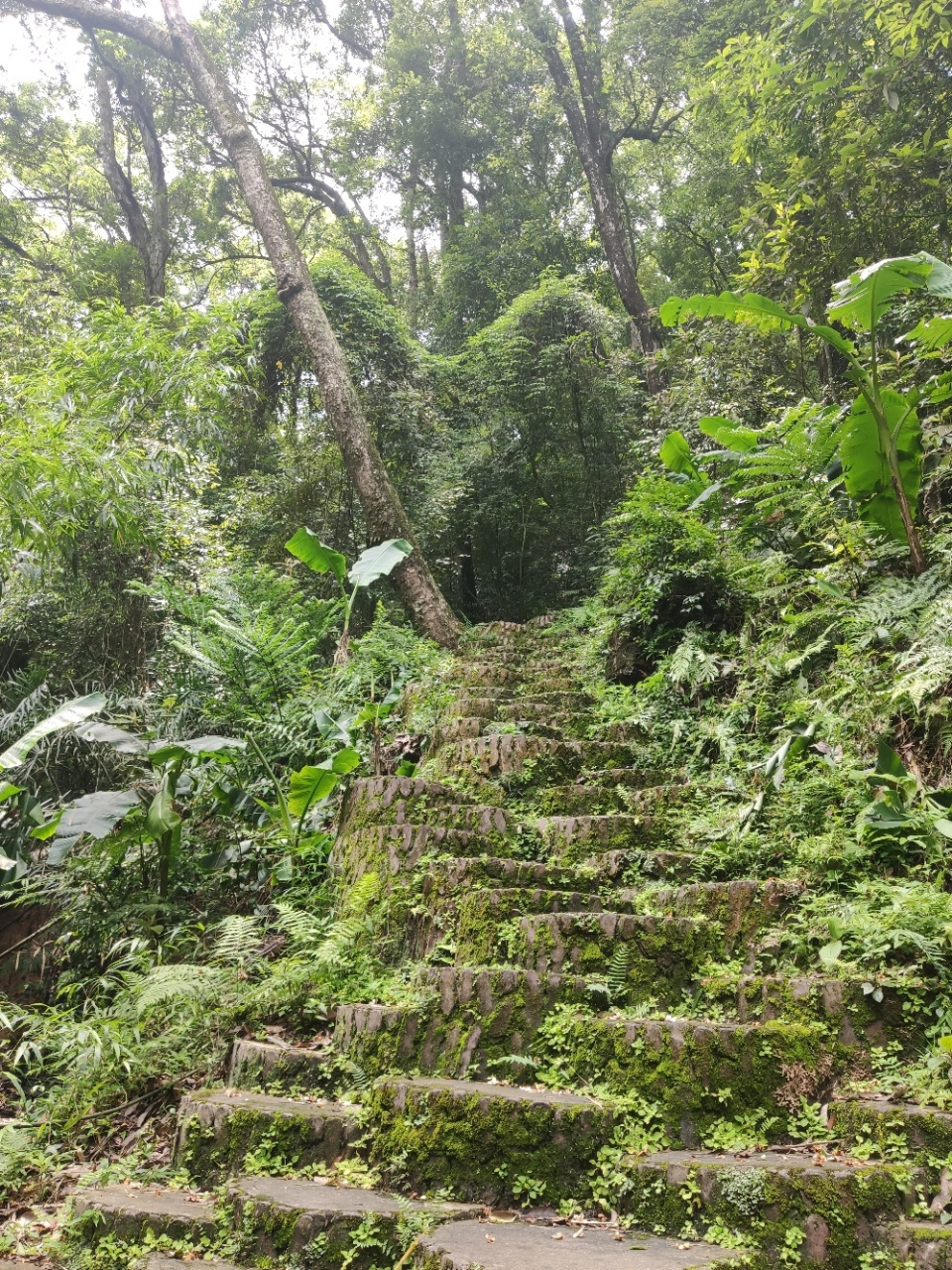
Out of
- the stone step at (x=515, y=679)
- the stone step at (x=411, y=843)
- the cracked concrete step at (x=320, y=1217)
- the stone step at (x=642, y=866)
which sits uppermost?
the stone step at (x=515, y=679)

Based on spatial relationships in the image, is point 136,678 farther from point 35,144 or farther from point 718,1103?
point 35,144

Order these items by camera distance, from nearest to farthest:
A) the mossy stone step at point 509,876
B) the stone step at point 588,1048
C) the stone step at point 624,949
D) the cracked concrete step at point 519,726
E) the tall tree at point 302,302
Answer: the stone step at point 588,1048
the stone step at point 624,949
the mossy stone step at point 509,876
the cracked concrete step at point 519,726
the tall tree at point 302,302

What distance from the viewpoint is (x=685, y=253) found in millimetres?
13781

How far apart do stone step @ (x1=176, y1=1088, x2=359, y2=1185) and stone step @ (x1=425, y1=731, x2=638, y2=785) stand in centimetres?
203

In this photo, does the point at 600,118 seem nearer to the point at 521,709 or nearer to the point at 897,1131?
the point at 521,709

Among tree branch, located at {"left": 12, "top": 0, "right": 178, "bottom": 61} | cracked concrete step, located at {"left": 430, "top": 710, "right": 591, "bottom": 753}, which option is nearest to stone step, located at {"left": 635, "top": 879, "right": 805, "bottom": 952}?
cracked concrete step, located at {"left": 430, "top": 710, "right": 591, "bottom": 753}

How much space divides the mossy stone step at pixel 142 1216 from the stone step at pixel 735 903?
5.81ft

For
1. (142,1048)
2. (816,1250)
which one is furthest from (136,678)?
(816,1250)

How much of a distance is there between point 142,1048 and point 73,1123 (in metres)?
0.31

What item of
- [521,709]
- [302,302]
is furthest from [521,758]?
[302,302]

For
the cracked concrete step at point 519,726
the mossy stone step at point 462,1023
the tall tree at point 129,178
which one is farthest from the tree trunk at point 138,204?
the mossy stone step at point 462,1023

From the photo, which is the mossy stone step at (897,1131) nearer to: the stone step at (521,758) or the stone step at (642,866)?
the stone step at (642,866)

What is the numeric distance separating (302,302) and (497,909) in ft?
25.0

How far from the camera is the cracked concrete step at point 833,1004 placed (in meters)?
2.39
